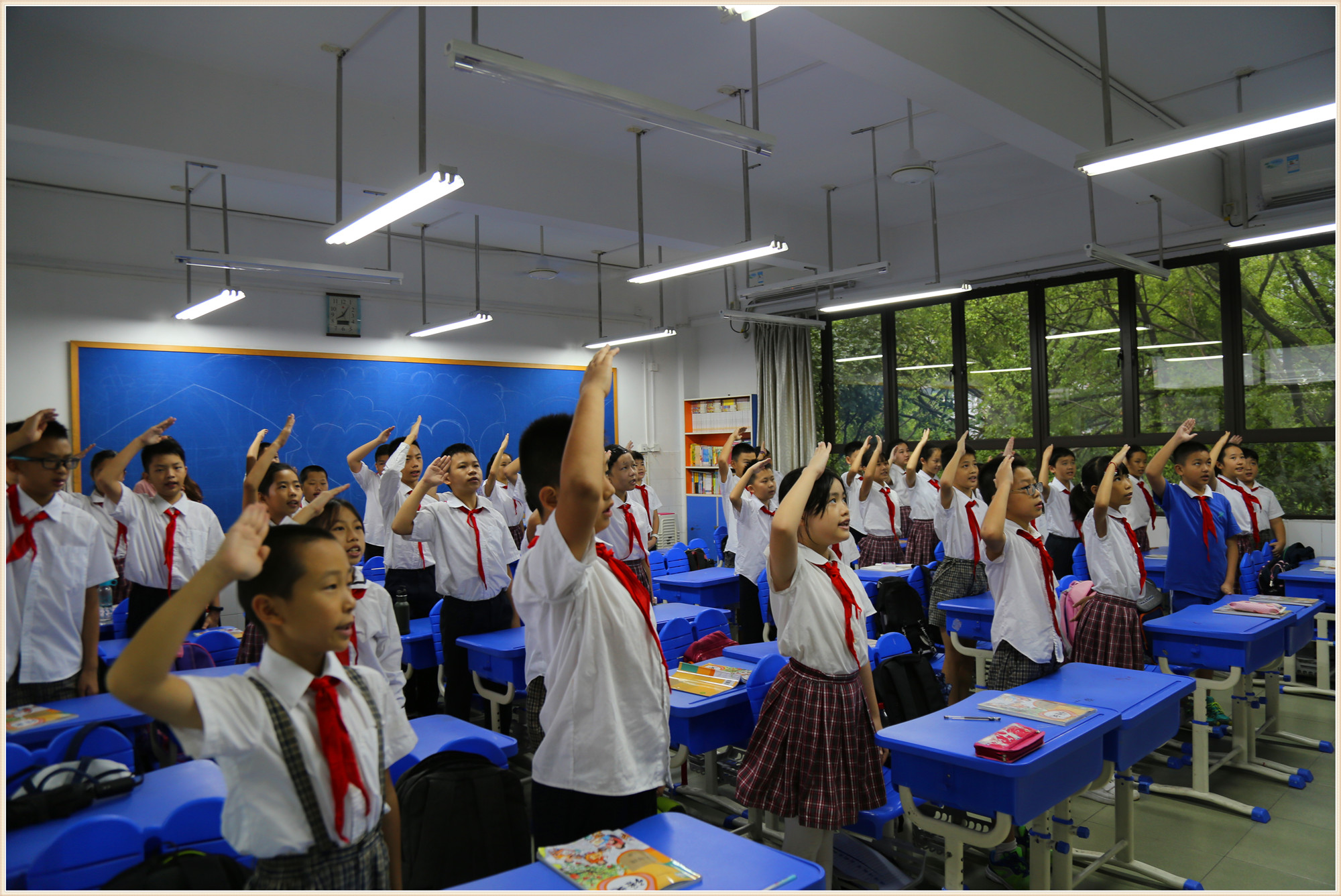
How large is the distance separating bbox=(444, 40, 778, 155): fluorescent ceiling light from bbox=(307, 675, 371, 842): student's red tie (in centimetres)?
217

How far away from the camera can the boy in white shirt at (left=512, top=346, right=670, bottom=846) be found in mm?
1793

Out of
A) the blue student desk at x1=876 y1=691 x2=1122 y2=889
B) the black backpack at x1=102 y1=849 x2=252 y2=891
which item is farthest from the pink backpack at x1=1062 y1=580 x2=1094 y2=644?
the black backpack at x1=102 y1=849 x2=252 y2=891

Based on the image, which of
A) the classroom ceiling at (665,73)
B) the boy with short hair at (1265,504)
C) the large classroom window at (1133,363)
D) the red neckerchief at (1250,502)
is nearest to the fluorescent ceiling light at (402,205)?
the classroom ceiling at (665,73)

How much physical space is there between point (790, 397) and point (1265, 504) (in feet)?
15.9

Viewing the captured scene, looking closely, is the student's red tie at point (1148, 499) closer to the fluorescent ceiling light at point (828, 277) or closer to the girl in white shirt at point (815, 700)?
the fluorescent ceiling light at point (828, 277)

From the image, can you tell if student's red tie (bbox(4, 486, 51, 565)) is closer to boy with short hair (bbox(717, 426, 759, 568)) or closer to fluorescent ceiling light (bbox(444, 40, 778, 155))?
fluorescent ceiling light (bbox(444, 40, 778, 155))

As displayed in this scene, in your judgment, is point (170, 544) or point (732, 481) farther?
point (732, 481)

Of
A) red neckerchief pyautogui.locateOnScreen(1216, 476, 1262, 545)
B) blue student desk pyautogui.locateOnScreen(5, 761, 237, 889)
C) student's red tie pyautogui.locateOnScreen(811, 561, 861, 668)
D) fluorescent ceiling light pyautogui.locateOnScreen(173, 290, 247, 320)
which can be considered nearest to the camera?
blue student desk pyautogui.locateOnScreen(5, 761, 237, 889)

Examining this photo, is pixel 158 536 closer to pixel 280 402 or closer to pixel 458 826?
pixel 458 826

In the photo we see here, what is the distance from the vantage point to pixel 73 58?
14.2 feet

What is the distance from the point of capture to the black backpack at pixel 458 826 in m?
2.04

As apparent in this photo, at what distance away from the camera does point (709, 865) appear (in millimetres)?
1602

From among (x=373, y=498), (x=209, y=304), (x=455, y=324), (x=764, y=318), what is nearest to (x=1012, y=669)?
(x=764, y=318)

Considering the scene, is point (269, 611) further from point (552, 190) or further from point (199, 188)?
point (199, 188)
